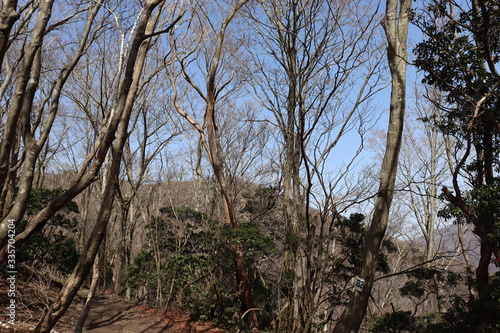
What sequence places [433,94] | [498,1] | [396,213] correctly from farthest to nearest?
[396,213], [433,94], [498,1]

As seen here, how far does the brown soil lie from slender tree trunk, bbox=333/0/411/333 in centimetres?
413

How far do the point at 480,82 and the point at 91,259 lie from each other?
20.5 feet

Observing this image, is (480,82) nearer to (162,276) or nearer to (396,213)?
(162,276)

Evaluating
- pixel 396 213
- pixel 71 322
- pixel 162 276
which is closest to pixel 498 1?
pixel 162 276

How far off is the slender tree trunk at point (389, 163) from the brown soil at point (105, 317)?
4.13 m

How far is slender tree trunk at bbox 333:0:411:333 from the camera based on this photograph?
4645 millimetres

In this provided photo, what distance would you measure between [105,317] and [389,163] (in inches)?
304

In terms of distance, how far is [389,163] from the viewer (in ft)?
16.6

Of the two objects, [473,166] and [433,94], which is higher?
[433,94]

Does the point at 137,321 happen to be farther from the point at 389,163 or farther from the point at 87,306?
the point at 389,163

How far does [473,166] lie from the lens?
286 inches

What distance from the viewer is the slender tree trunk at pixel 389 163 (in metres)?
4.64

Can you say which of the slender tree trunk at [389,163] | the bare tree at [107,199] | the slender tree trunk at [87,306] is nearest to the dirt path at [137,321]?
the slender tree trunk at [87,306]

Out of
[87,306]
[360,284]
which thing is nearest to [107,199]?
[87,306]
